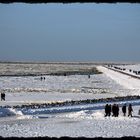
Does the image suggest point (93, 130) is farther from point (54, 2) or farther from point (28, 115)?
point (54, 2)

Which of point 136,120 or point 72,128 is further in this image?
point 136,120

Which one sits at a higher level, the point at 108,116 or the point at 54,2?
the point at 54,2

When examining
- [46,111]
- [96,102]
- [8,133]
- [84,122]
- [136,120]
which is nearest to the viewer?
[8,133]

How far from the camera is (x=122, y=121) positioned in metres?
19.7

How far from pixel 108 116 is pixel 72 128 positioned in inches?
205

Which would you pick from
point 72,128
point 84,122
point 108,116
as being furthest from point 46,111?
point 72,128

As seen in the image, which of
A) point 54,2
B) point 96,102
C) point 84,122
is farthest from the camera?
point 96,102

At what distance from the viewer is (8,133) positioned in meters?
15.5

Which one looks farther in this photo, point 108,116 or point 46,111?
point 46,111

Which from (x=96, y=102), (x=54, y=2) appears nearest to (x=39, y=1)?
(x=54, y=2)

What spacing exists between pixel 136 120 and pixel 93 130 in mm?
4663

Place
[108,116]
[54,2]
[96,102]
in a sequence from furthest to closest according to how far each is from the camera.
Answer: [96,102] < [108,116] < [54,2]

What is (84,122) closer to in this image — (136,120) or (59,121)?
(59,121)

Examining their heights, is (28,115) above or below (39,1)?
below
